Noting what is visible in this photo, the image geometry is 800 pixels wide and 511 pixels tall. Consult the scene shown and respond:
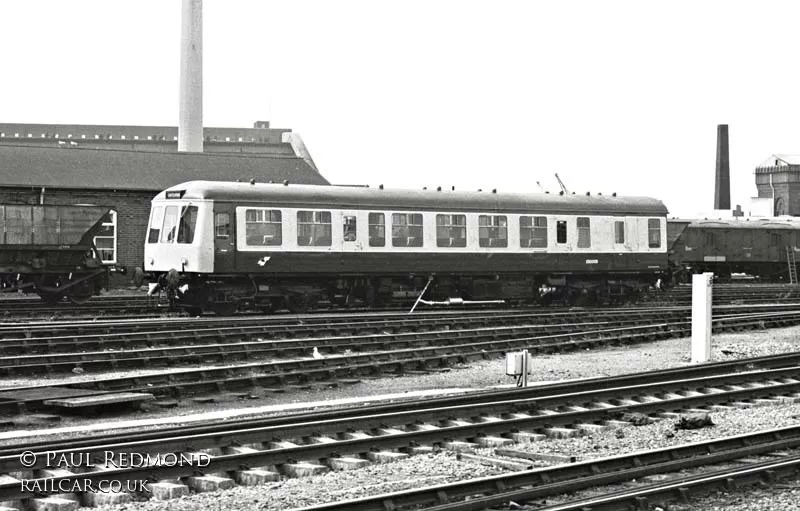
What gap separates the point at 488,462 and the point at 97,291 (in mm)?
23095

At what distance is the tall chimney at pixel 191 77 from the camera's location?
1982 inches

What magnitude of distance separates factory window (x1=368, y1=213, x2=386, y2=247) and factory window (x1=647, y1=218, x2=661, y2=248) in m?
8.69

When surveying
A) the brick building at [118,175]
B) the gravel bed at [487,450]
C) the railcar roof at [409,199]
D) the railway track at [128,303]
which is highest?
the brick building at [118,175]

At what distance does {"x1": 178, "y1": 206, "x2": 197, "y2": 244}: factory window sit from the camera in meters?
26.2

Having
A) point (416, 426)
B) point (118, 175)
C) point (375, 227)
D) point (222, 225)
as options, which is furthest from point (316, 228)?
point (416, 426)

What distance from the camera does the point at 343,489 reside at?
28.3 ft

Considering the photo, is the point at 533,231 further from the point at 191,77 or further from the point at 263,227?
the point at 191,77

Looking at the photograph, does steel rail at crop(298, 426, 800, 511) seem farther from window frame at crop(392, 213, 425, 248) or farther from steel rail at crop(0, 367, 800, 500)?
window frame at crop(392, 213, 425, 248)

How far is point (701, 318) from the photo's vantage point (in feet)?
60.6

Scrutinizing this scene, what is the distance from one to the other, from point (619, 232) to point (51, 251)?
50.9 feet

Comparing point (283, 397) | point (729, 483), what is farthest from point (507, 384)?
point (729, 483)

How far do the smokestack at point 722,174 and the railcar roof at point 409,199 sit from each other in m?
48.0

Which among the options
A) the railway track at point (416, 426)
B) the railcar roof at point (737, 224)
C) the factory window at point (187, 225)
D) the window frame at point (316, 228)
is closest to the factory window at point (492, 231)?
the window frame at point (316, 228)

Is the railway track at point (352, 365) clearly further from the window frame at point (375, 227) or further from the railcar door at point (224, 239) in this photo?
the window frame at point (375, 227)
